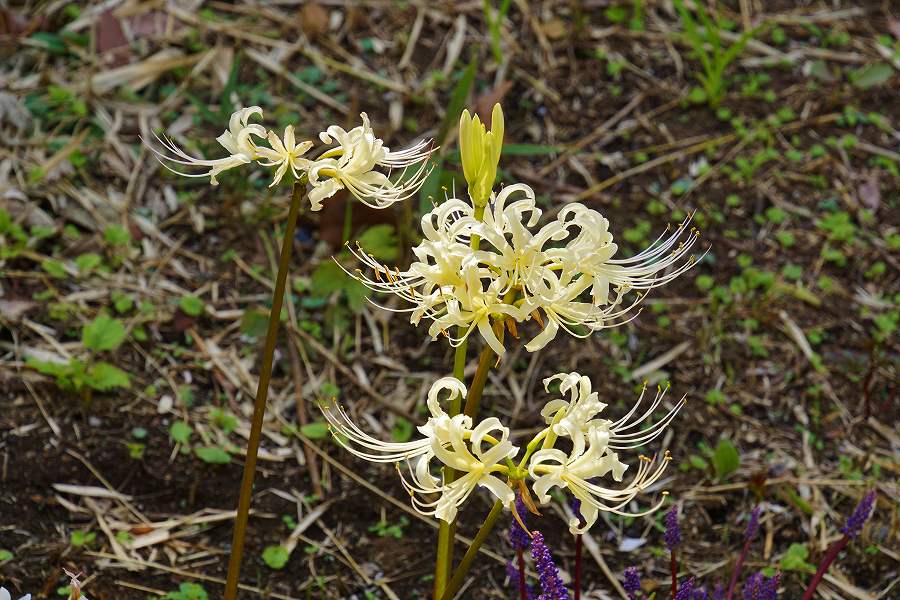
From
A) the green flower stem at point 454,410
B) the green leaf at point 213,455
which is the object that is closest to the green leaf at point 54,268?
the green leaf at point 213,455

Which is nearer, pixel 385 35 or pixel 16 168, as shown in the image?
pixel 16 168

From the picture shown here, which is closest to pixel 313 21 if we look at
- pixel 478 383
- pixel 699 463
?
pixel 699 463

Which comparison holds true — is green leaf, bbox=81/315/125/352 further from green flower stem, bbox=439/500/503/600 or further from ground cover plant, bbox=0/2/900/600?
green flower stem, bbox=439/500/503/600

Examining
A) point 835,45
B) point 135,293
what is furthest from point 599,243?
point 835,45

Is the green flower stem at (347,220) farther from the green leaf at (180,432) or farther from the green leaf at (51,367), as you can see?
the green leaf at (51,367)

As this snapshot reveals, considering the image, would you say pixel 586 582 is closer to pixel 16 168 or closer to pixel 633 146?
pixel 633 146

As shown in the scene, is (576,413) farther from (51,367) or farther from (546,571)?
(51,367)
